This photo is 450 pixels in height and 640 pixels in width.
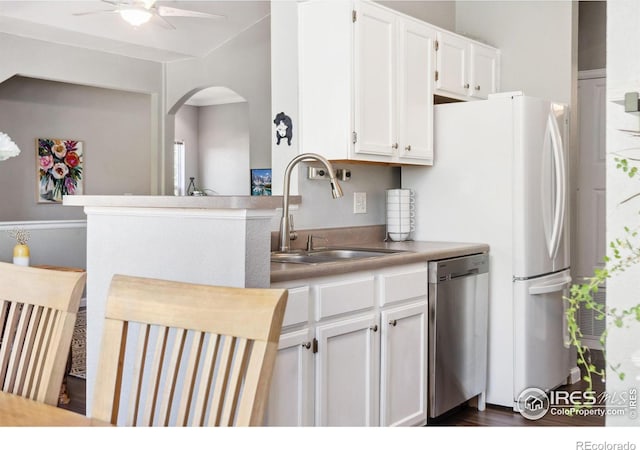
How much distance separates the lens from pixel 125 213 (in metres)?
2.51

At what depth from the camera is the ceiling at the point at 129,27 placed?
5.84 m

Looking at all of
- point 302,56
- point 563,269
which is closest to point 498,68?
point 563,269

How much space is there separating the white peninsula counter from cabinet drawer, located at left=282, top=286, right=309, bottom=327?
0.28m

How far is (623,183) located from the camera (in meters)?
1.82

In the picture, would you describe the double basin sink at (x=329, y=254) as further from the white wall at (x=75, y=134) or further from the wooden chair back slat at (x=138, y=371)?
the white wall at (x=75, y=134)

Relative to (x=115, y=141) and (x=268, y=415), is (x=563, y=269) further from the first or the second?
(x=115, y=141)

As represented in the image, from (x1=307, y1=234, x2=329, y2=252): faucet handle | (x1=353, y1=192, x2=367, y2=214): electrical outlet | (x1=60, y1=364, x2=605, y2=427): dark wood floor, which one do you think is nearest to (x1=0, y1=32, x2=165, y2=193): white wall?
(x1=60, y1=364, x2=605, y2=427): dark wood floor

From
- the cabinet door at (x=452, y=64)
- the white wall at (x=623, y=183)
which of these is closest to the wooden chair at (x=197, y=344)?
the white wall at (x=623, y=183)

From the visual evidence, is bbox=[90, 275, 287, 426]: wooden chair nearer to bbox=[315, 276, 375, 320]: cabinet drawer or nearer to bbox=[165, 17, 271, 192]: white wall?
bbox=[315, 276, 375, 320]: cabinet drawer

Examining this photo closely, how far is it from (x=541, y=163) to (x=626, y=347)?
7.16 feet

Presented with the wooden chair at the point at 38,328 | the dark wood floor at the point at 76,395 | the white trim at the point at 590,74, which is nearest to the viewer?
the wooden chair at the point at 38,328

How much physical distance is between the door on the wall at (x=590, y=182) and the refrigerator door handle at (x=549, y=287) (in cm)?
117

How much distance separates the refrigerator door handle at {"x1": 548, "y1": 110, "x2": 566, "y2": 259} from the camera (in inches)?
155

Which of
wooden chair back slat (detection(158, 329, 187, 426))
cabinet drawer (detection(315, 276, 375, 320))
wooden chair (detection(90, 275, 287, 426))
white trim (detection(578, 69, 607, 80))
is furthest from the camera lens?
white trim (detection(578, 69, 607, 80))
